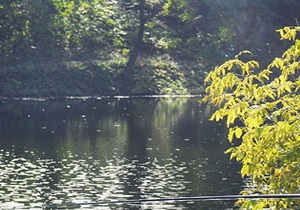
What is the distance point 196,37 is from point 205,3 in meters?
5.91

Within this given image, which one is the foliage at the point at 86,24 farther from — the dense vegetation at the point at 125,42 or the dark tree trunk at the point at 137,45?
the dark tree trunk at the point at 137,45

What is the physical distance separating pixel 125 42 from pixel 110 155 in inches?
1738

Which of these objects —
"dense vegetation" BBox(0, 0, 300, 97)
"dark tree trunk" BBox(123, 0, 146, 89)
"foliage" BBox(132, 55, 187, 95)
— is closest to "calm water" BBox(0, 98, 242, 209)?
"dense vegetation" BBox(0, 0, 300, 97)

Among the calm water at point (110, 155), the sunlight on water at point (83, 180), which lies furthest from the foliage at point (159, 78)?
the sunlight on water at point (83, 180)

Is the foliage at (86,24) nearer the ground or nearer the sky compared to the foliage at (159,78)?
nearer the sky

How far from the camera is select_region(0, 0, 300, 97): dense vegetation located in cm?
8550

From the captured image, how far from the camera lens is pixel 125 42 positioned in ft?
302

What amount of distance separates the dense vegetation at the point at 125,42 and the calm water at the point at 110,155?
27.9 feet

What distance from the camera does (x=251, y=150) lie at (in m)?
18.9

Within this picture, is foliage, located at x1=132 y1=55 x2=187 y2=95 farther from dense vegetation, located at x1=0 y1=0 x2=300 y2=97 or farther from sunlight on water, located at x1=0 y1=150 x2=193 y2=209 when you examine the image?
sunlight on water, located at x1=0 y1=150 x2=193 y2=209

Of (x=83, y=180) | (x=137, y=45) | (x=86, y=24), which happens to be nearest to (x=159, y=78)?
(x=137, y=45)

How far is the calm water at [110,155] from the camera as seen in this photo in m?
37.3

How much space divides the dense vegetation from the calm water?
8.50m

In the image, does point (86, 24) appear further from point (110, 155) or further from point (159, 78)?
point (110, 155)
